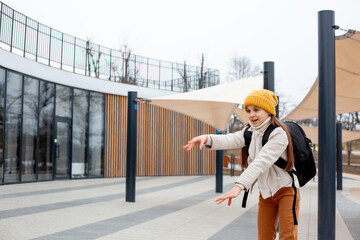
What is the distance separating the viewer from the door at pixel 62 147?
1580 cm

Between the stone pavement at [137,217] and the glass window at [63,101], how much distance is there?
16.5 feet

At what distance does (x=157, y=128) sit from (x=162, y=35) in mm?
22548

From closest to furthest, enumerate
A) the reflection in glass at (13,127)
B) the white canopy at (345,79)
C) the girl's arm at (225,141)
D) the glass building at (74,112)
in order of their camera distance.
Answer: the girl's arm at (225,141), the white canopy at (345,79), the reflection in glass at (13,127), the glass building at (74,112)

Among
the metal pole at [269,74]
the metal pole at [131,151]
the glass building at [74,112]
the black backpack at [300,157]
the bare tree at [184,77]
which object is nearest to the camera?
the black backpack at [300,157]

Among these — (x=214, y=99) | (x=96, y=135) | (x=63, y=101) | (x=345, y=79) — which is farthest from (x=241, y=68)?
(x=345, y=79)

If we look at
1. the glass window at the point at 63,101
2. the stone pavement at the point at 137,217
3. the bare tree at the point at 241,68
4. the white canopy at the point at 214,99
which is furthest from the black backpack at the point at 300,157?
the bare tree at the point at 241,68

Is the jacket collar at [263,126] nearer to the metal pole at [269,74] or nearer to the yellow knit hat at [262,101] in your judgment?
the yellow knit hat at [262,101]

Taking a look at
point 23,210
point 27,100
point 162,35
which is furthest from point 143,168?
point 162,35

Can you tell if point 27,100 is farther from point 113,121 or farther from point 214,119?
point 214,119

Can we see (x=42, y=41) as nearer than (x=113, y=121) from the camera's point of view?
Yes

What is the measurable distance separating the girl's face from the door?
13.8 metres

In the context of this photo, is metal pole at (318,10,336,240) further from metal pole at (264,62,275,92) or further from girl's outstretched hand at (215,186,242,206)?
metal pole at (264,62,275,92)

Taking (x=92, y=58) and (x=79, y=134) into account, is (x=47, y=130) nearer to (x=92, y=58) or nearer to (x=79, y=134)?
(x=79, y=134)

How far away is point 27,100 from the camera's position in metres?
14.3
